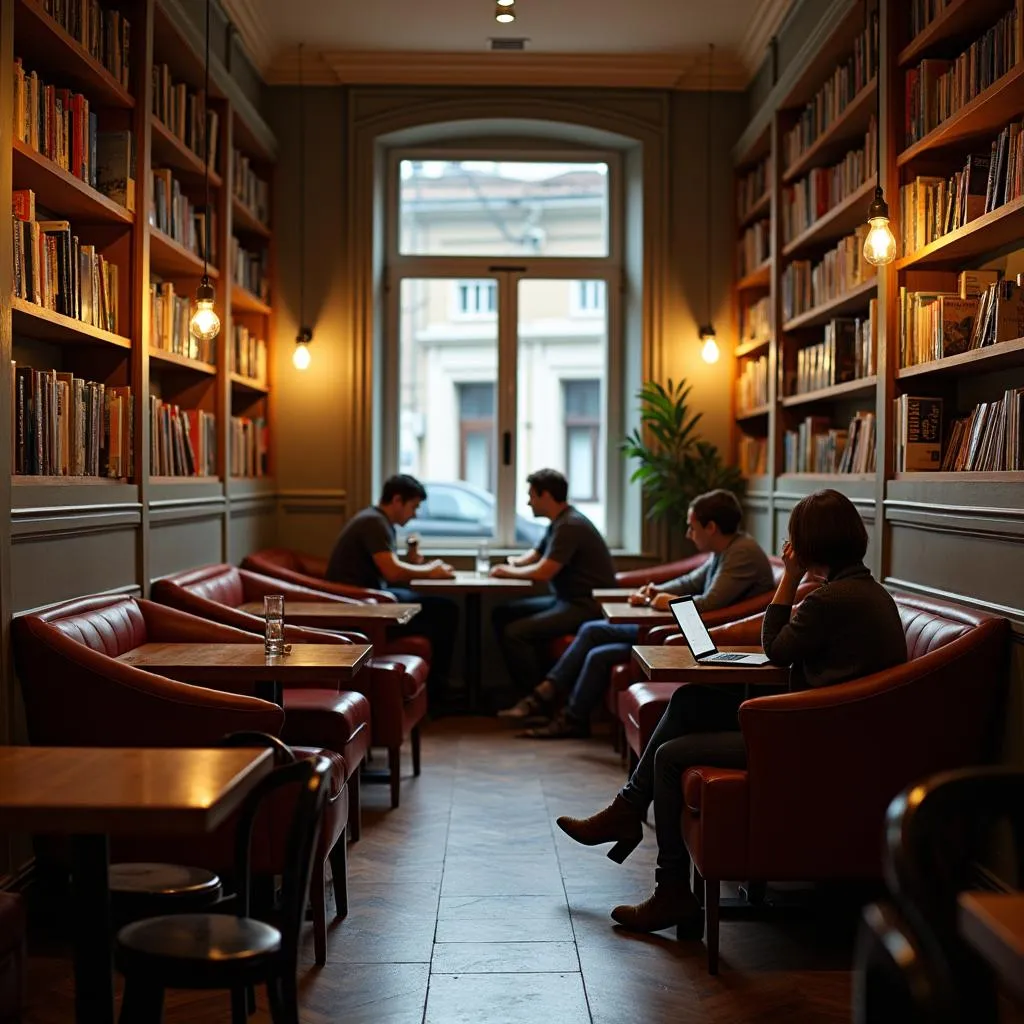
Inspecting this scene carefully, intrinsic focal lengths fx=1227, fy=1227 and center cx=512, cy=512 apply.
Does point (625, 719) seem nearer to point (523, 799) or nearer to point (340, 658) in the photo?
point (523, 799)

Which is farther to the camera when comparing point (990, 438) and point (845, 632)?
point (990, 438)

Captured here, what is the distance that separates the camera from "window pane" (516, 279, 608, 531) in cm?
816

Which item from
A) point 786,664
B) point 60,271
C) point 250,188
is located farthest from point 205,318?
point 786,664

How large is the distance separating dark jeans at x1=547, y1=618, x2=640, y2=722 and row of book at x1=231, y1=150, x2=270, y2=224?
3023 mm

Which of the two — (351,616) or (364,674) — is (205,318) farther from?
(364,674)

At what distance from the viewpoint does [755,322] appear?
7.30 metres

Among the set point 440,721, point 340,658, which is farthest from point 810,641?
point 440,721

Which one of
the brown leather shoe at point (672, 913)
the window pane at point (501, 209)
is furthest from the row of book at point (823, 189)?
the brown leather shoe at point (672, 913)

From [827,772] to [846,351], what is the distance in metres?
2.66

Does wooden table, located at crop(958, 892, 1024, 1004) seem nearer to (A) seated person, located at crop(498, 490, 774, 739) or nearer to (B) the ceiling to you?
(A) seated person, located at crop(498, 490, 774, 739)

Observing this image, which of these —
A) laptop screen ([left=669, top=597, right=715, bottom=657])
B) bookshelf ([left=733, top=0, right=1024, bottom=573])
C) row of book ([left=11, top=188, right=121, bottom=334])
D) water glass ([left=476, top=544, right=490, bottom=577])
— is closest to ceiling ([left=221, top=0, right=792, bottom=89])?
bookshelf ([left=733, top=0, right=1024, bottom=573])

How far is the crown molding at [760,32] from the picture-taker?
6.48 metres

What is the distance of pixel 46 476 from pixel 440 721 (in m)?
3.33

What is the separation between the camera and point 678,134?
7711 mm
